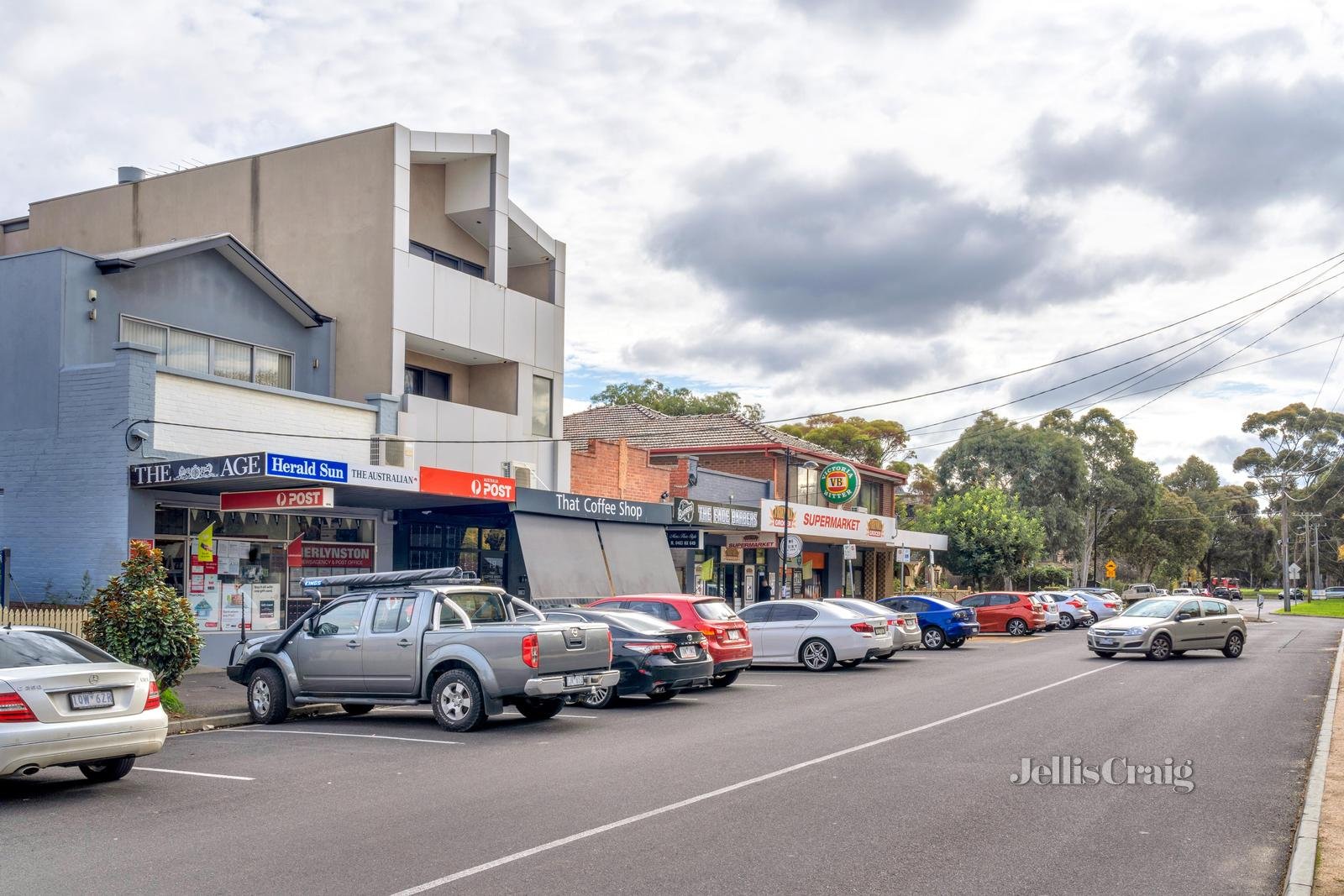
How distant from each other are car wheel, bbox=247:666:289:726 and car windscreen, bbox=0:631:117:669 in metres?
4.54

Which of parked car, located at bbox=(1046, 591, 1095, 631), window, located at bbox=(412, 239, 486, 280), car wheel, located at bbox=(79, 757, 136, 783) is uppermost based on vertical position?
window, located at bbox=(412, 239, 486, 280)

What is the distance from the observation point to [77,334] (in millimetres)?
19984

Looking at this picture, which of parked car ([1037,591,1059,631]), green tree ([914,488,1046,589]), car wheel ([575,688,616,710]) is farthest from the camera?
green tree ([914,488,1046,589])

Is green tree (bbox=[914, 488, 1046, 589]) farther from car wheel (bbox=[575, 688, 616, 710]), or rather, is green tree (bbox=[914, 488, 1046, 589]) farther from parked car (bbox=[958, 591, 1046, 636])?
car wheel (bbox=[575, 688, 616, 710])

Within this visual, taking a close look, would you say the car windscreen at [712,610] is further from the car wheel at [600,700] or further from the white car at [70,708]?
the white car at [70,708]

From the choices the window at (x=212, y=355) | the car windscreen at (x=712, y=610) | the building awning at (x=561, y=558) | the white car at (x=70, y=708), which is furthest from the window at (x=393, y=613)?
the building awning at (x=561, y=558)

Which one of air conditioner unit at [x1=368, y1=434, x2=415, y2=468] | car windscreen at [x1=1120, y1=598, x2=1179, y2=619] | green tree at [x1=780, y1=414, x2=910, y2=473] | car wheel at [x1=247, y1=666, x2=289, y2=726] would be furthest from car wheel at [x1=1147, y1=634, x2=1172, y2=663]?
green tree at [x1=780, y1=414, x2=910, y2=473]

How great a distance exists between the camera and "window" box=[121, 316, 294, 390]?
2127 centimetres

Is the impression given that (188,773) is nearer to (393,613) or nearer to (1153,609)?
(393,613)

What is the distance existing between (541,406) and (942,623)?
1226cm

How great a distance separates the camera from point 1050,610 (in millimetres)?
42562

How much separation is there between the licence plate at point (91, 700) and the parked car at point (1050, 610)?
35.0 metres

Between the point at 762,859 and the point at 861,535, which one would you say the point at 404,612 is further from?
the point at 861,535

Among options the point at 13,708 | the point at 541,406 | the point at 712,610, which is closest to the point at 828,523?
the point at 541,406
